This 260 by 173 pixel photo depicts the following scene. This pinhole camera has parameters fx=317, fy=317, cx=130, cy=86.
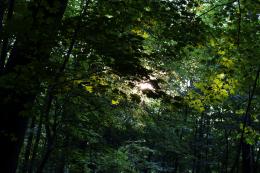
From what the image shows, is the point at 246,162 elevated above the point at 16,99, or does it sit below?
below

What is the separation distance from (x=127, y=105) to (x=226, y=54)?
3.26m

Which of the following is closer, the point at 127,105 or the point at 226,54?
the point at 226,54

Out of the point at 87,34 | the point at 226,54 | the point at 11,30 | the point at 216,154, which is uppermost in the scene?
the point at 226,54

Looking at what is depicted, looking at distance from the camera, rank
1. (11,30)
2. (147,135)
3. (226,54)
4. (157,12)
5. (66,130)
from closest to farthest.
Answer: (11,30) → (157,12) → (226,54) → (66,130) → (147,135)

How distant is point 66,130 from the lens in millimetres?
8945

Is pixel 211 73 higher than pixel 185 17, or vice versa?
pixel 185 17

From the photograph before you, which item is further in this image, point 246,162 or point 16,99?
point 246,162

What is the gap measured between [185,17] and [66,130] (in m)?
4.75

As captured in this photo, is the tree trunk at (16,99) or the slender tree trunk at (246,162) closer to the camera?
the tree trunk at (16,99)

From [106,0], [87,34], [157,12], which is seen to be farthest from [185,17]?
[87,34]

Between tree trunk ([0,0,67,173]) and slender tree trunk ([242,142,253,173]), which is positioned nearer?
tree trunk ([0,0,67,173])

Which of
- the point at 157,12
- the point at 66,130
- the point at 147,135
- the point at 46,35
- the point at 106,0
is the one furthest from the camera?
the point at 147,135

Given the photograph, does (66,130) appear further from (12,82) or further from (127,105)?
(12,82)

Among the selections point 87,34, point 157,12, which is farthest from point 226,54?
point 87,34
